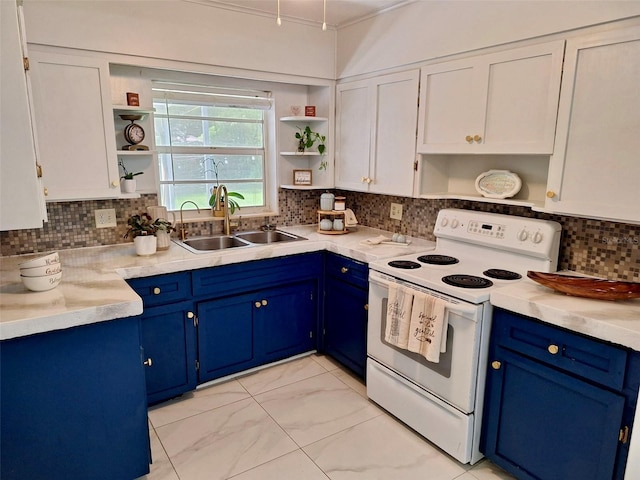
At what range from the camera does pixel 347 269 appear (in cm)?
283

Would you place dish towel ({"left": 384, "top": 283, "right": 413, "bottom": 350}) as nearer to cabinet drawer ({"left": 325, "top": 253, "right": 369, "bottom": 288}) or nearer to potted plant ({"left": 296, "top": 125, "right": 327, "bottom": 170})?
cabinet drawer ({"left": 325, "top": 253, "right": 369, "bottom": 288})

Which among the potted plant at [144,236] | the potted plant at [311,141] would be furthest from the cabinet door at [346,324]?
the potted plant at [144,236]

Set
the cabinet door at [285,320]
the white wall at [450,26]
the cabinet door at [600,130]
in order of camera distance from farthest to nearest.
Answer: the cabinet door at [285,320] → the white wall at [450,26] → the cabinet door at [600,130]

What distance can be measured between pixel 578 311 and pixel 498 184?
1.01 metres

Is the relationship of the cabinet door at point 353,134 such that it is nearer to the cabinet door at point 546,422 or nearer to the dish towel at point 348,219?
the dish towel at point 348,219

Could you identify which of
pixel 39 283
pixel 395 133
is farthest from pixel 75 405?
pixel 395 133

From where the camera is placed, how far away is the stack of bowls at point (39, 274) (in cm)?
183

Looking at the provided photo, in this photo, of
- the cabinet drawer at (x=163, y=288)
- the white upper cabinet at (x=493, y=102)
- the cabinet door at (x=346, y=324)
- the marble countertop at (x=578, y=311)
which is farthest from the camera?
the cabinet door at (x=346, y=324)

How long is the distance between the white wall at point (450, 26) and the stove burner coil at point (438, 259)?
3.87 ft

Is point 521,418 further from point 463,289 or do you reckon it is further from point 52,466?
point 52,466

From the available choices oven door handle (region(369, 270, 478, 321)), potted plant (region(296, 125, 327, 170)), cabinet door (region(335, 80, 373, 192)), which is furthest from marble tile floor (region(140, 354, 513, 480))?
potted plant (region(296, 125, 327, 170))

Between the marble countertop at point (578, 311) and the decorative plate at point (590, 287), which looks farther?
the decorative plate at point (590, 287)

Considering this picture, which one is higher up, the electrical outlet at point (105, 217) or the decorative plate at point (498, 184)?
the decorative plate at point (498, 184)

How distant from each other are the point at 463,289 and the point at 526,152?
77cm
